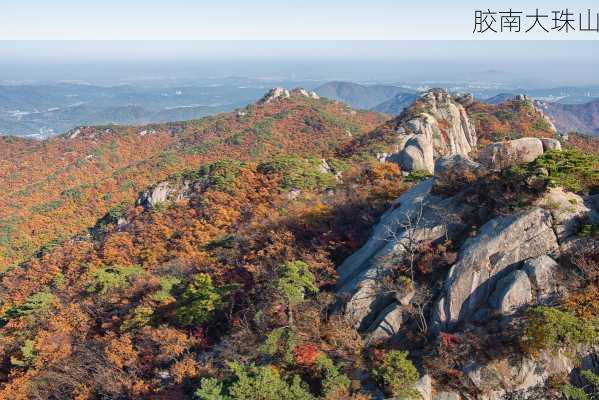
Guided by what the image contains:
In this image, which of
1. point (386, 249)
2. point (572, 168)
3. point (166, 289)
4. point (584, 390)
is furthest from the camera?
point (166, 289)

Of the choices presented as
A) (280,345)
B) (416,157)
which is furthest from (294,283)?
(416,157)

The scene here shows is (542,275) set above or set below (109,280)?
above

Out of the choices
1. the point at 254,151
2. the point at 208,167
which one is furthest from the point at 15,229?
the point at 254,151

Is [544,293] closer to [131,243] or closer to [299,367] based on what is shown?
[299,367]

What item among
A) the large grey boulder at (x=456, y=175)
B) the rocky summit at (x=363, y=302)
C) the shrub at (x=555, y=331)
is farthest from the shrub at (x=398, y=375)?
the large grey boulder at (x=456, y=175)

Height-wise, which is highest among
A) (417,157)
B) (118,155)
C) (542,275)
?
(417,157)

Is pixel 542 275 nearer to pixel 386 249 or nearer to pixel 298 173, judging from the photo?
pixel 386 249
